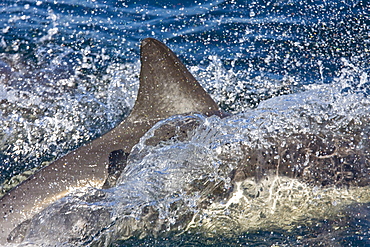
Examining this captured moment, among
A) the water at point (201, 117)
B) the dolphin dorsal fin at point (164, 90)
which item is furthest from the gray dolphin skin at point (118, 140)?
the water at point (201, 117)

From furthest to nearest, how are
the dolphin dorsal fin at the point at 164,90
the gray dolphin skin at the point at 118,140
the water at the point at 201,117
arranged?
the dolphin dorsal fin at the point at 164,90 < the gray dolphin skin at the point at 118,140 < the water at the point at 201,117

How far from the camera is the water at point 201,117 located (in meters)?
3.36

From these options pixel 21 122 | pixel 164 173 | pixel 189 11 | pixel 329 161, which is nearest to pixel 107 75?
pixel 21 122

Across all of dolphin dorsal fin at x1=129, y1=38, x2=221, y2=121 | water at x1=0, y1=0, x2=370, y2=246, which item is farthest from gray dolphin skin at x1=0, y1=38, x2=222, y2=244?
water at x1=0, y1=0, x2=370, y2=246

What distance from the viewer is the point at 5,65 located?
5738 millimetres

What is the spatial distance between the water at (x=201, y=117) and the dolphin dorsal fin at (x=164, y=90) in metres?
0.25

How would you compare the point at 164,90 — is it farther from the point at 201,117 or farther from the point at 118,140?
the point at 118,140

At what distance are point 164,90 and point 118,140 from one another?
67 centimetres

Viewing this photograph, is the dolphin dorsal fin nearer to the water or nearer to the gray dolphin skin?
the gray dolphin skin

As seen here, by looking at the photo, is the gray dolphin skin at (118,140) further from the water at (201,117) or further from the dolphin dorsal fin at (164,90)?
the water at (201,117)

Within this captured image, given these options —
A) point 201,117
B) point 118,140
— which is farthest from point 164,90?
point 118,140

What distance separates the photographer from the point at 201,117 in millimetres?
3916

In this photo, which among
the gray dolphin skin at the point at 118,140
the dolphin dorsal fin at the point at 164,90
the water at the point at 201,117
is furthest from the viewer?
the dolphin dorsal fin at the point at 164,90

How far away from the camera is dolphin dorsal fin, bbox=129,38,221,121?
4.12 metres
